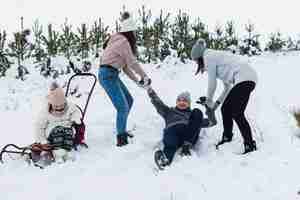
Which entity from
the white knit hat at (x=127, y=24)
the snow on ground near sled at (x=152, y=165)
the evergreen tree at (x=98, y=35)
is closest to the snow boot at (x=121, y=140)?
the snow on ground near sled at (x=152, y=165)

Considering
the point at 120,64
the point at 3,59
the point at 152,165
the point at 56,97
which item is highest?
the point at 120,64

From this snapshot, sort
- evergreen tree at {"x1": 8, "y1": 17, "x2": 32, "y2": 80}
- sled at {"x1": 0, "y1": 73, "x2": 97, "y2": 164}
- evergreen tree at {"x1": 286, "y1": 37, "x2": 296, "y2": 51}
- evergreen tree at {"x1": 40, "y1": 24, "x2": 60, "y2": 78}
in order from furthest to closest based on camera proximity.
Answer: evergreen tree at {"x1": 286, "y1": 37, "x2": 296, "y2": 51} < evergreen tree at {"x1": 40, "y1": 24, "x2": 60, "y2": 78} < evergreen tree at {"x1": 8, "y1": 17, "x2": 32, "y2": 80} < sled at {"x1": 0, "y1": 73, "x2": 97, "y2": 164}

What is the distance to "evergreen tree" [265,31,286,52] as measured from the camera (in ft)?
45.3

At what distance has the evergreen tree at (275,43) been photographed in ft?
45.3

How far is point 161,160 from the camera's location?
21.0 ft

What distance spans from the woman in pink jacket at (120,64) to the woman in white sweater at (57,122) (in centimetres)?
55

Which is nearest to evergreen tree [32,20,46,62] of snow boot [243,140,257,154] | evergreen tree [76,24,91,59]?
evergreen tree [76,24,91,59]

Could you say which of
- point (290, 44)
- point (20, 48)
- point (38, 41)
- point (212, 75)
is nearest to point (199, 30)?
point (290, 44)

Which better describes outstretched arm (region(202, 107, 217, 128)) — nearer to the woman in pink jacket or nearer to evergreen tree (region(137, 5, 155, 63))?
the woman in pink jacket

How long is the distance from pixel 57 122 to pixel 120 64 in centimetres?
112

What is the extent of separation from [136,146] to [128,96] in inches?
30.0

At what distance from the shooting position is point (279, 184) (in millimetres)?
5672

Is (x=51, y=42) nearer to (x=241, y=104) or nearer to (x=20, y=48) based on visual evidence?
(x=20, y=48)

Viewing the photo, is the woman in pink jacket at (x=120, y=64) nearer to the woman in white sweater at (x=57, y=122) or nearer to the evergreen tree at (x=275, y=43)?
the woman in white sweater at (x=57, y=122)
